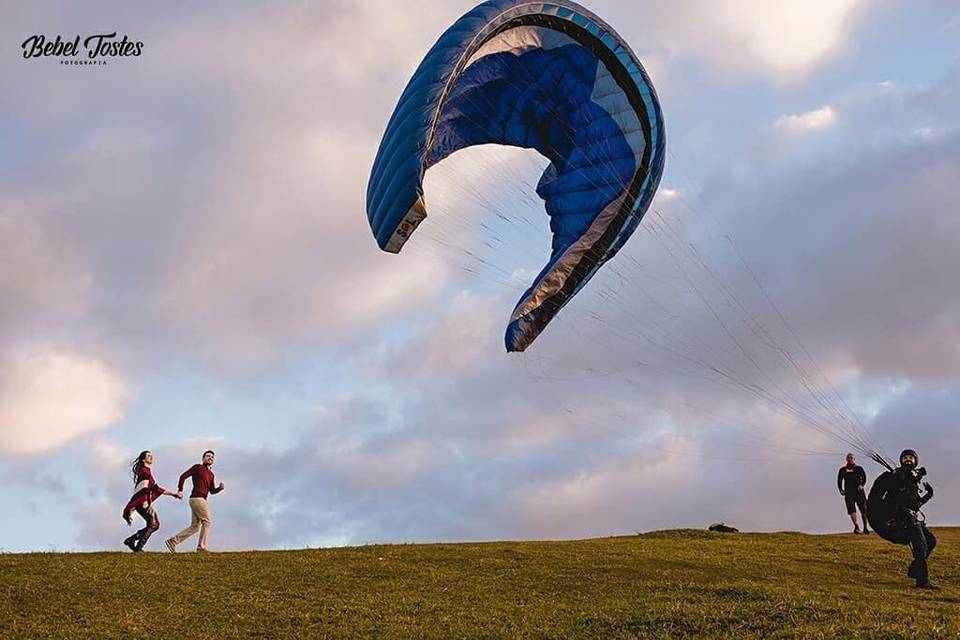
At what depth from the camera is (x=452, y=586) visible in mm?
16406

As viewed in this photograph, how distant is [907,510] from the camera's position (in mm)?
17344

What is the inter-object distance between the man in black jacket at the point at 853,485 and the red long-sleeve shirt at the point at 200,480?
1557 cm

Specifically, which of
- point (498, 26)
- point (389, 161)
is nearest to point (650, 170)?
point (498, 26)

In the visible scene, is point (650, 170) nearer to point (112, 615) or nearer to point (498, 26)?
point (498, 26)

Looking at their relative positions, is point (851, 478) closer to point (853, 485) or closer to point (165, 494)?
point (853, 485)

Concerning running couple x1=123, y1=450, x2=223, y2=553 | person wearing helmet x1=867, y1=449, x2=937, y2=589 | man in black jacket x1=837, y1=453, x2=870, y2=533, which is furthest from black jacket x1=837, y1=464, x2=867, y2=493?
running couple x1=123, y1=450, x2=223, y2=553

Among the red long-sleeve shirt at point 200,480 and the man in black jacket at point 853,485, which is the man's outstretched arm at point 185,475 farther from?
the man in black jacket at point 853,485

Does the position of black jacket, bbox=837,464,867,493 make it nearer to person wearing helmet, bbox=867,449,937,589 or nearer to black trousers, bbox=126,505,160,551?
person wearing helmet, bbox=867,449,937,589

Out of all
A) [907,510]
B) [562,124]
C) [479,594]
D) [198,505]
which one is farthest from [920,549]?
[198,505]

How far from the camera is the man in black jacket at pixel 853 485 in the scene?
982 inches

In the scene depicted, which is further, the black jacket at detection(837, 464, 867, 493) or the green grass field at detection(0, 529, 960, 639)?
the black jacket at detection(837, 464, 867, 493)

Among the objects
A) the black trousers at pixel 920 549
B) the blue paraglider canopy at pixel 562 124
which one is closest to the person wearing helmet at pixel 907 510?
the black trousers at pixel 920 549

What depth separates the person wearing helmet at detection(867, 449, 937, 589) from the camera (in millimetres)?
17312

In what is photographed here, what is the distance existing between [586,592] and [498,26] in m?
9.65
